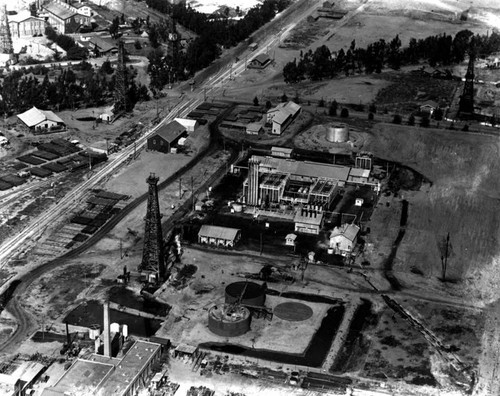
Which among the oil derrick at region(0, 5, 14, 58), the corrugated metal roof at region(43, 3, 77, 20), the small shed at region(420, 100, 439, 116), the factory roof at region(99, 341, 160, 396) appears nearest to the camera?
the factory roof at region(99, 341, 160, 396)

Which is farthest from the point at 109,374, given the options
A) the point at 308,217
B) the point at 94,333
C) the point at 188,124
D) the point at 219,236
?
the point at 188,124

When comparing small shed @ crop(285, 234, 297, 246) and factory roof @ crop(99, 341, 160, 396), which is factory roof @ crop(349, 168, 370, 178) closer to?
small shed @ crop(285, 234, 297, 246)

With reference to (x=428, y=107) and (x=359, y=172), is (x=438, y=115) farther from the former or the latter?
(x=359, y=172)

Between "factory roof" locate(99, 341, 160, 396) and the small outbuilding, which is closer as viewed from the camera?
"factory roof" locate(99, 341, 160, 396)

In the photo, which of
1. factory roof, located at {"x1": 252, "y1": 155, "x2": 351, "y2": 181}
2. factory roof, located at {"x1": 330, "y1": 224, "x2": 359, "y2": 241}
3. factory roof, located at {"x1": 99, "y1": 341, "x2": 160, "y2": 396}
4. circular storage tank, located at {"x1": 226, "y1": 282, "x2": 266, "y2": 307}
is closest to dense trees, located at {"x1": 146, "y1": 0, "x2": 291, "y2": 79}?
factory roof, located at {"x1": 252, "y1": 155, "x2": 351, "y2": 181}

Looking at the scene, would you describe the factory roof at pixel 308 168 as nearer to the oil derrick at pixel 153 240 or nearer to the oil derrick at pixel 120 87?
the oil derrick at pixel 153 240
